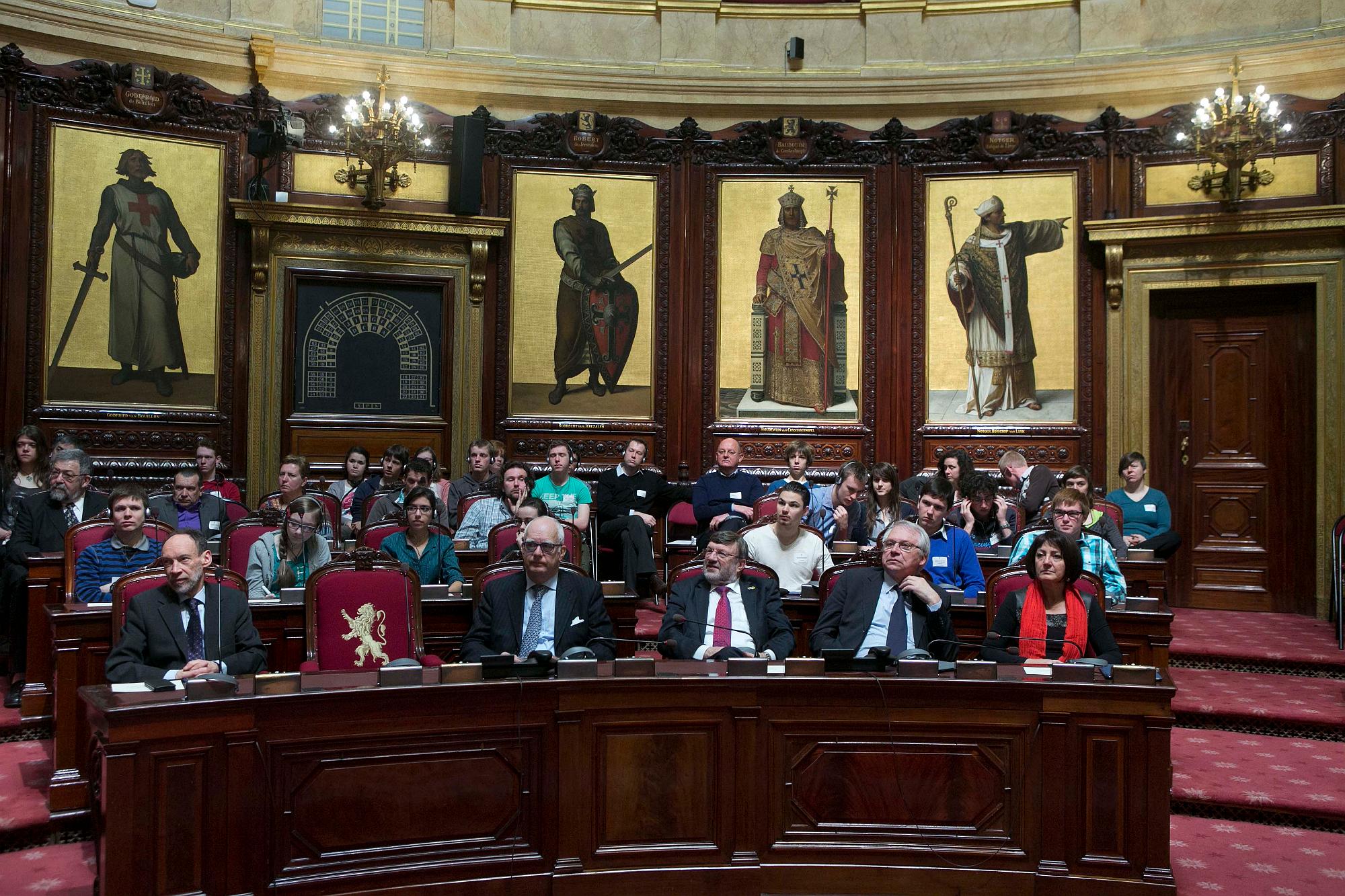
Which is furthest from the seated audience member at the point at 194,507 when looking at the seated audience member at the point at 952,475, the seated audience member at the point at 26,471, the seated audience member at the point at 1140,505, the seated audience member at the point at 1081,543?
the seated audience member at the point at 1140,505

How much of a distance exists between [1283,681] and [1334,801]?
186 centimetres

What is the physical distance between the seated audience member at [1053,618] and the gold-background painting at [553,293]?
17.0 ft

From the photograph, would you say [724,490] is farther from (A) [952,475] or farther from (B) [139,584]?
(B) [139,584]

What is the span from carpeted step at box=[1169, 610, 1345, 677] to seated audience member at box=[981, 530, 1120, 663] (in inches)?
109

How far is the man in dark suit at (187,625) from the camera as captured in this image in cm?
398

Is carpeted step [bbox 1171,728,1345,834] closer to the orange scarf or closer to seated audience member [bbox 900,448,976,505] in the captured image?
the orange scarf

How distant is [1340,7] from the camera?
8.36 meters

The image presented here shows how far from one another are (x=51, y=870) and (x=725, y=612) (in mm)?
2447

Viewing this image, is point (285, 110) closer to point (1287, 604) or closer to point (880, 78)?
point (880, 78)

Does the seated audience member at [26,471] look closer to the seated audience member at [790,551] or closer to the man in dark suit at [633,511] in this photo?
the man in dark suit at [633,511]

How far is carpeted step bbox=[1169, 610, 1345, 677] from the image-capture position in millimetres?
6516

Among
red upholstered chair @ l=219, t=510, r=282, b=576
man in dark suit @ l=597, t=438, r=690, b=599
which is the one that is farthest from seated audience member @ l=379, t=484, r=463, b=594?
man in dark suit @ l=597, t=438, r=690, b=599

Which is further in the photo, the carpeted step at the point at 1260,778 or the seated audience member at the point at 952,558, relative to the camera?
the seated audience member at the point at 952,558

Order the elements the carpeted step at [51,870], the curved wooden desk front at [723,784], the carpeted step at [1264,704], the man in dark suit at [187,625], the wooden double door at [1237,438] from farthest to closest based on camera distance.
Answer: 1. the wooden double door at [1237,438]
2. the carpeted step at [1264,704]
3. the man in dark suit at [187,625]
4. the carpeted step at [51,870]
5. the curved wooden desk front at [723,784]
